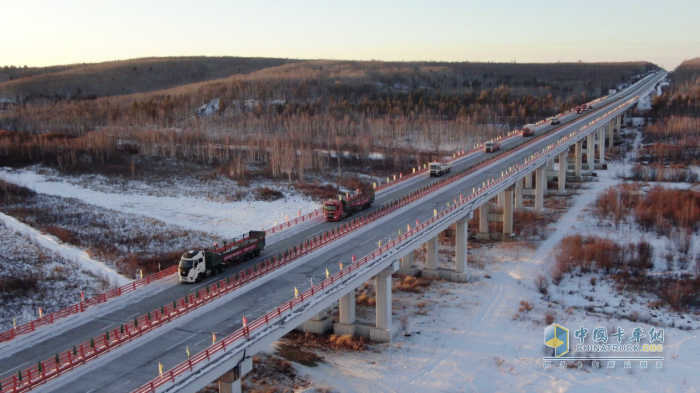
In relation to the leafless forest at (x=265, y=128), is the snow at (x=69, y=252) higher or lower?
lower

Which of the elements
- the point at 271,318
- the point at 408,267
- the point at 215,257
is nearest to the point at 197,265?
the point at 215,257

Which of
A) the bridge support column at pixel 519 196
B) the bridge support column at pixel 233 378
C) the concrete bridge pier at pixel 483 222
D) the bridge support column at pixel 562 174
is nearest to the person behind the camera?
the bridge support column at pixel 233 378

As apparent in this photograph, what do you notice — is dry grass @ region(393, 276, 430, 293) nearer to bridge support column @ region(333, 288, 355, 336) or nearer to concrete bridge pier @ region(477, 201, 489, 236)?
bridge support column @ region(333, 288, 355, 336)

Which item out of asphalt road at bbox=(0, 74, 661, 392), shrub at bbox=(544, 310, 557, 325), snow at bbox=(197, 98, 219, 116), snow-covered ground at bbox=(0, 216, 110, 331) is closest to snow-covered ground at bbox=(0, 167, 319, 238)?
snow-covered ground at bbox=(0, 216, 110, 331)

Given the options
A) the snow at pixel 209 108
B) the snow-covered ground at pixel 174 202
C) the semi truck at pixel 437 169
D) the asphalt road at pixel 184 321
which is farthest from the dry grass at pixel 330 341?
the snow at pixel 209 108

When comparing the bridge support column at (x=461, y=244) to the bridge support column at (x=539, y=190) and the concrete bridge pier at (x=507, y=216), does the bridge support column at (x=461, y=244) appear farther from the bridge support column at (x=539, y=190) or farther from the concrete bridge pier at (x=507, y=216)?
the bridge support column at (x=539, y=190)

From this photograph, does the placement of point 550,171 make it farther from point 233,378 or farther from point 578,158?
point 233,378
